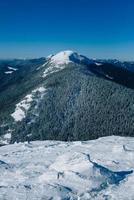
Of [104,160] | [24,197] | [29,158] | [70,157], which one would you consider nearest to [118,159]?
[104,160]

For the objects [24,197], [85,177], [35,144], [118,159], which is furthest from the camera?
[35,144]

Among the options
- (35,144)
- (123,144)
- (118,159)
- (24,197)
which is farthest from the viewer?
(35,144)

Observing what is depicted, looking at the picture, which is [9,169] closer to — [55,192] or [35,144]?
[55,192]

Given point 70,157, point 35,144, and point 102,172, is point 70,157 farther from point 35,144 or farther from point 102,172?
point 35,144

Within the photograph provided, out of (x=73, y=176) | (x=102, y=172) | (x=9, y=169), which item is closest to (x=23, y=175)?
→ (x=9, y=169)

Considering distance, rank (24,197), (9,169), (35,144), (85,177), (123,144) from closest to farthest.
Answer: (24,197), (85,177), (9,169), (123,144), (35,144)

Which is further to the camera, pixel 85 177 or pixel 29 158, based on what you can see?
pixel 29 158
